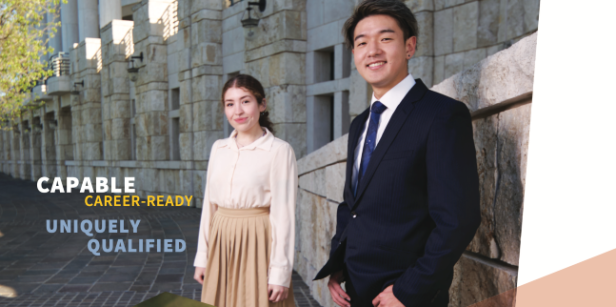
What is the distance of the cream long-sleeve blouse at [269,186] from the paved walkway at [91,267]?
240 cm

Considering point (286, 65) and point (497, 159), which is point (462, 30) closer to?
point (286, 65)

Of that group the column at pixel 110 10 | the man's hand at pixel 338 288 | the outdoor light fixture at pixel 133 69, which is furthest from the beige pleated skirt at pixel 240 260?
the column at pixel 110 10

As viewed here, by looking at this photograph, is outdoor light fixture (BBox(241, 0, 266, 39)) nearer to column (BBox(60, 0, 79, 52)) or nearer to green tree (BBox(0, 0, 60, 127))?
green tree (BBox(0, 0, 60, 127))

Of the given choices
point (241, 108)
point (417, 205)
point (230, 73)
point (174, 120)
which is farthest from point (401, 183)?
point (174, 120)

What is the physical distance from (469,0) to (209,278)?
4596mm

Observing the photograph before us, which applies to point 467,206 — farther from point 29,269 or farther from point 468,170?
point 29,269

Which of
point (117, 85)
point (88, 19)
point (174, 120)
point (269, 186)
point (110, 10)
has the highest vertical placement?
point (88, 19)

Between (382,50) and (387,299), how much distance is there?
0.84 metres

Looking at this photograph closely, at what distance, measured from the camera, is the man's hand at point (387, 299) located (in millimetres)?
1476

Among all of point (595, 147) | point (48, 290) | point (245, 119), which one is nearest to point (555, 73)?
point (595, 147)

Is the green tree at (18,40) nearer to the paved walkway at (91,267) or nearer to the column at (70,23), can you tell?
the paved walkway at (91,267)

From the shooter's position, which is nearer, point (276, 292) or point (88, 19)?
point (276, 292)

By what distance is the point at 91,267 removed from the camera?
6395 millimetres

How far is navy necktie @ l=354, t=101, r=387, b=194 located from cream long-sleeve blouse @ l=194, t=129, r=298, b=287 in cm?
70
